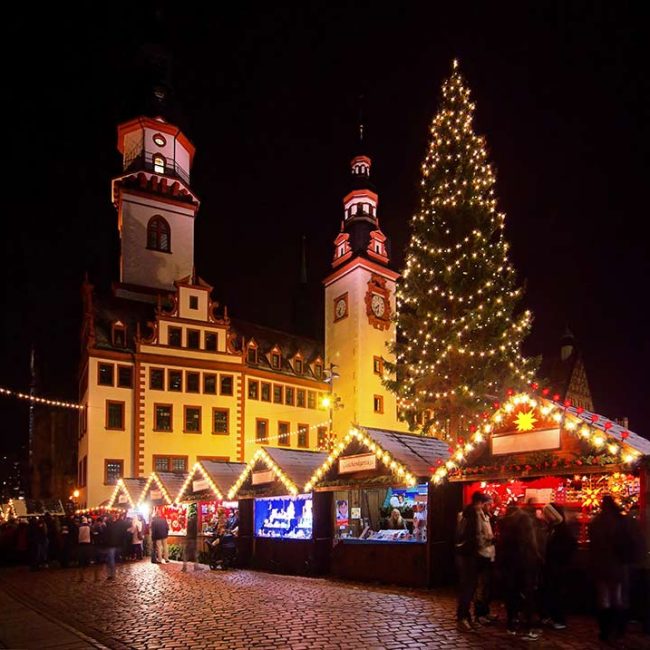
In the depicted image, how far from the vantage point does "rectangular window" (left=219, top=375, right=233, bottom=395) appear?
147ft

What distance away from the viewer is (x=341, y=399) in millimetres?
50719

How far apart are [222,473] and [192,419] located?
67.2 ft

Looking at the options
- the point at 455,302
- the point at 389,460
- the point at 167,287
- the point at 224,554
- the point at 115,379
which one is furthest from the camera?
the point at 167,287

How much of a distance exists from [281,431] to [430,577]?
33727 mm

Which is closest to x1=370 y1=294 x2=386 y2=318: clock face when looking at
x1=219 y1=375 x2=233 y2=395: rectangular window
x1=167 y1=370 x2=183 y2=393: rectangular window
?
x1=219 y1=375 x2=233 y2=395: rectangular window

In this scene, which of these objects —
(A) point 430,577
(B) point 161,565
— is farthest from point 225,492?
(A) point 430,577

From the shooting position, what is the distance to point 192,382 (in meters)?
43.8

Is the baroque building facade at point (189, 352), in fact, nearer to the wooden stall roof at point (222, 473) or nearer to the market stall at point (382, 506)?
the wooden stall roof at point (222, 473)

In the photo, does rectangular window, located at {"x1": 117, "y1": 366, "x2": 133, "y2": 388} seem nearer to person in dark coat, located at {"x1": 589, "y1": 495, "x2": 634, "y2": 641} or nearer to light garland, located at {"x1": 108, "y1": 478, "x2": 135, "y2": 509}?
light garland, located at {"x1": 108, "y1": 478, "x2": 135, "y2": 509}

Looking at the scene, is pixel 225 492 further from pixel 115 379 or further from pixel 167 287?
pixel 167 287

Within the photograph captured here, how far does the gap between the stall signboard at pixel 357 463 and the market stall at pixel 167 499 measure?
1039 cm

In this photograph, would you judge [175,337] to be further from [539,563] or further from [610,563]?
[610,563]

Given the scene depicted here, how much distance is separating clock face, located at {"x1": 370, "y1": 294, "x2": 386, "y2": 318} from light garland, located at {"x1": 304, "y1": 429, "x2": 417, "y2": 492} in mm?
33791

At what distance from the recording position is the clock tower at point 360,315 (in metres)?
49.8
